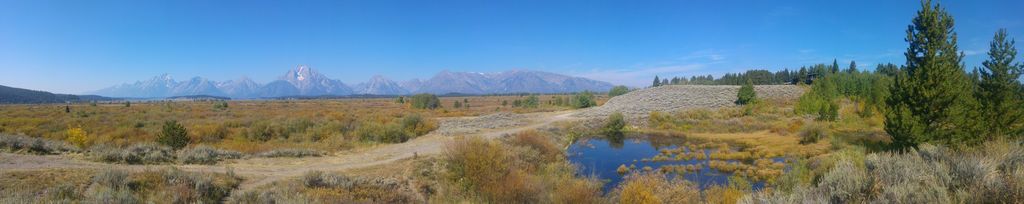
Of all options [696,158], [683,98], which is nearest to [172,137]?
[696,158]

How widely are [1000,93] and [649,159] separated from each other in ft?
52.3

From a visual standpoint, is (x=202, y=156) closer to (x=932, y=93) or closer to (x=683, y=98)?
(x=932, y=93)

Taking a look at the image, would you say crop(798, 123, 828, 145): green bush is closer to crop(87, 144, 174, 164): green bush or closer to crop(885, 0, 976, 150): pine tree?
crop(885, 0, 976, 150): pine tree

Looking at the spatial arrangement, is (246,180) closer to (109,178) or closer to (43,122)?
(109,178)

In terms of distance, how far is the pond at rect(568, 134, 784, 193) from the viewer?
18.2 m

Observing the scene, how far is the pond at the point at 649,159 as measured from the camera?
59.9ft

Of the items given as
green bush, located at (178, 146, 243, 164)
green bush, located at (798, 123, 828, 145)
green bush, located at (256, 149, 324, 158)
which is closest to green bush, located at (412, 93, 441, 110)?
green bush, located at (256, 149, 324, 158)

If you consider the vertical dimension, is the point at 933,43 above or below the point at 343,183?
above

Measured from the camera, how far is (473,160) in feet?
39.6

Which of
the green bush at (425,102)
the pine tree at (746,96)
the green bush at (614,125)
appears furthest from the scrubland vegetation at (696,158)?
the green bush at (425,102)

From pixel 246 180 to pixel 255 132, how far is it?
15261 mm

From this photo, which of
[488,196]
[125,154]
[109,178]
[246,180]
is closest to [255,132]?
[125,154]

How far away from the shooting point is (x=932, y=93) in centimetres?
1536

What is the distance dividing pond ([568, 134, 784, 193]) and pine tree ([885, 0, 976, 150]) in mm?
4474
